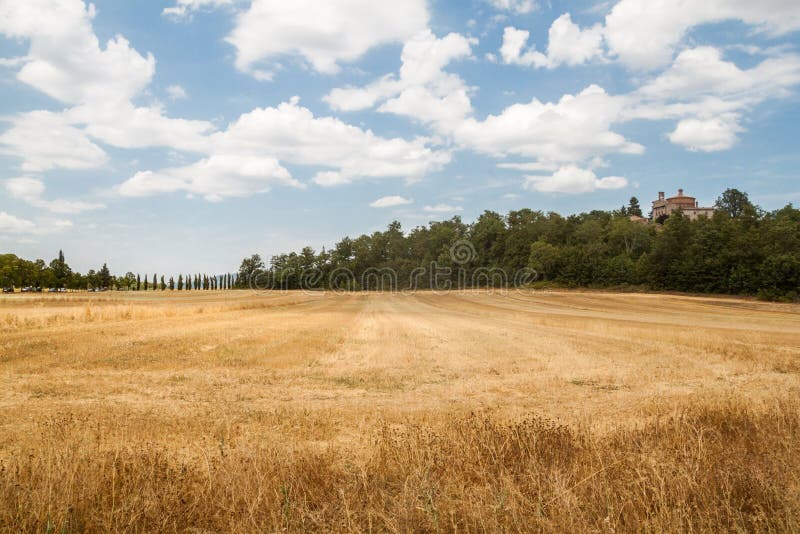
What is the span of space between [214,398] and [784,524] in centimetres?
1161

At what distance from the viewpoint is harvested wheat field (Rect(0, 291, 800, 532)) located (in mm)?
5512

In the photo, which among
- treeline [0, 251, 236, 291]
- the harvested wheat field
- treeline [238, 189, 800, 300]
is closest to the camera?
the harvested wheat field

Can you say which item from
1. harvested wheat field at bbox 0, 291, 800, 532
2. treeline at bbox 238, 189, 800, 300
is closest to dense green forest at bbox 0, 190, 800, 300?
treeline at bbox 238, 189, 800, 300

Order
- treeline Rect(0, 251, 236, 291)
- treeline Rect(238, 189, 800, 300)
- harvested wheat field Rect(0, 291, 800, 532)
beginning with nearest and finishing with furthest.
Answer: harvested wheat field Rect(0, 291, 800, 532) → treeline Rect(238, 189, 800, 300) → treeline Rect(0, 251, 236, 291)

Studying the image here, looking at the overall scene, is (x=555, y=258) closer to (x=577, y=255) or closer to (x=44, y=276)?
(x=577, y=255)

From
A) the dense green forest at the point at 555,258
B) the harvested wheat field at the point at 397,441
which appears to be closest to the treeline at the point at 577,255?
the dense green forest at the point at 555,258

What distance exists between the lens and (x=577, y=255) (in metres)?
110

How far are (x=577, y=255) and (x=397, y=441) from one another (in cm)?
10906

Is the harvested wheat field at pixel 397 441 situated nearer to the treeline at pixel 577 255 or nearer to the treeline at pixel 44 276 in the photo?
the treeline at pixel 577 255

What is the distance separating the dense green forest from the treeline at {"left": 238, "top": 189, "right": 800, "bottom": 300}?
0.22 m

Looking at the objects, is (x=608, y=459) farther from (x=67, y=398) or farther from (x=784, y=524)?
(x=67, y=398)

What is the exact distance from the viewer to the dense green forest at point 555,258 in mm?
76250

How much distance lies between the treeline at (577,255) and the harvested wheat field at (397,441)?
67.3m

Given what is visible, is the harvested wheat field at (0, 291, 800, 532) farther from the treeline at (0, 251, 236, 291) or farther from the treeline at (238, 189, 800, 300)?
the treeline at (0, 251, 236, 291)
